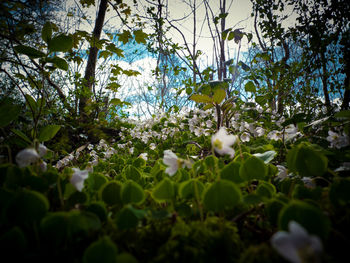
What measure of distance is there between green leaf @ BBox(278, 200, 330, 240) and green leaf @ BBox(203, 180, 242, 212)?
3.7 inches

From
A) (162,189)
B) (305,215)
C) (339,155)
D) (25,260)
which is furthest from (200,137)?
(25,260)

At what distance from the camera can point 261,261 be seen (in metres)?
0.33

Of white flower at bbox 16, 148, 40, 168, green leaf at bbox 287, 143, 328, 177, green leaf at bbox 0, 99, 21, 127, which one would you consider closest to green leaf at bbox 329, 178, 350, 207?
green leaf at bbox 287, 143, 328, 177

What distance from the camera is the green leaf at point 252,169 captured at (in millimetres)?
543

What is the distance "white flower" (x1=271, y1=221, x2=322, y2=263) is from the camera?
279mm

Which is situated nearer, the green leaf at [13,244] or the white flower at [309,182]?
the green leaf at [13,244]

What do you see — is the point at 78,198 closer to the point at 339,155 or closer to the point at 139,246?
the point at 139,246

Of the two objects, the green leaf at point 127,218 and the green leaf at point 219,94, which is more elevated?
the green leaf at point 219,94

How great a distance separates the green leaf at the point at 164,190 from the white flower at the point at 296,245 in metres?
0.26

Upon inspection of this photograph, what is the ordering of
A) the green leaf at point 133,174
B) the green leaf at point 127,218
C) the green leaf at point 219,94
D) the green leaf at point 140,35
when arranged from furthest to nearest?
the green leaf at point 140,35 → the green leaf at point 219,94 → the green leaf at point 133,174 → the green leaf at point 127,218

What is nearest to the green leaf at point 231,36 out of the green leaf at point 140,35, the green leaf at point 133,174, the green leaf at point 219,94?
the green leaf at point 140,35

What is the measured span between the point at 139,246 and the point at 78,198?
0.22 m

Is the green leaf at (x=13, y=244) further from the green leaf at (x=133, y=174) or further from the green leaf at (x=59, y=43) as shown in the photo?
the green leaf at (x=59, y=43)

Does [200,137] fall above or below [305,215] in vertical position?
above
